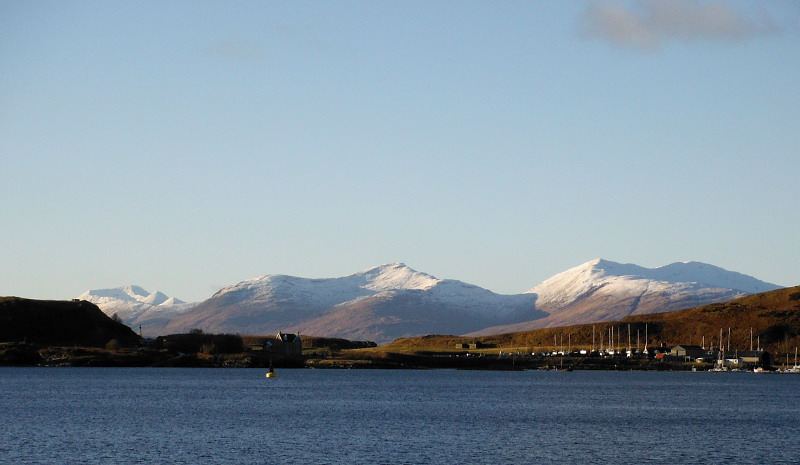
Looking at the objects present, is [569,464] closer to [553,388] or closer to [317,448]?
[317,448]

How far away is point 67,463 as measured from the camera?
76.9 meters

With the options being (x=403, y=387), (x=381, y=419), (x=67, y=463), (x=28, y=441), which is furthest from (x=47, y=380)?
(x=67, y=463)

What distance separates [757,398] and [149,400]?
85.8 meters

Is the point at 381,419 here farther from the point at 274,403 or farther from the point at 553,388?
the point at 553,388

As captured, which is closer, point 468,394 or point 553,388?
point 468,394

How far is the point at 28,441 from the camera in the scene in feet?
293

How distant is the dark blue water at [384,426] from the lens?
8431 centimetres

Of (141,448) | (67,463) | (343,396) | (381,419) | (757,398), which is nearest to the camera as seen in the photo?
(67,463)

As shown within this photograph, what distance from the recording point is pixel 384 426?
4213 inches

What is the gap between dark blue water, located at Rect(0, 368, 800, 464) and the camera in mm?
84312

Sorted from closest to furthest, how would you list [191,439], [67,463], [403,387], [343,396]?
1. [67,463]
2. [191,439]
3. [343,396]
4. [403,387]

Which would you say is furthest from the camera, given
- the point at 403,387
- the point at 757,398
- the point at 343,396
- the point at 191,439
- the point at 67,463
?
the point at 403,387

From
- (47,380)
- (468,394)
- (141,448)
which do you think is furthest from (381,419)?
(47,380)

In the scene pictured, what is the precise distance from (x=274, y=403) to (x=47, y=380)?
71770mm
